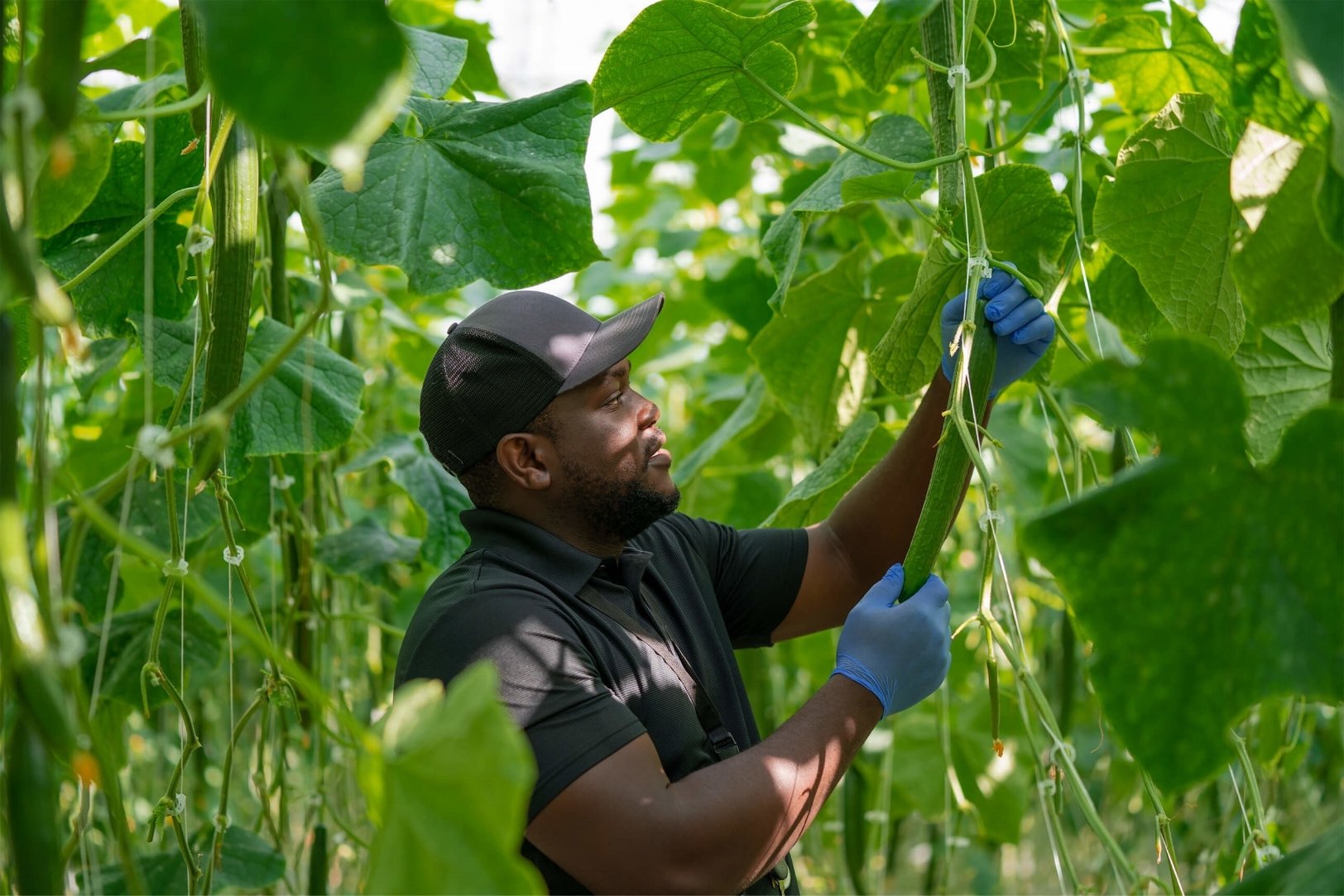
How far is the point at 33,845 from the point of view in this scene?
64 centimetres

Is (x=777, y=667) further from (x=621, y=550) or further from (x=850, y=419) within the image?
(x=621, y=550)

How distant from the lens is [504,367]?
4.67 feet

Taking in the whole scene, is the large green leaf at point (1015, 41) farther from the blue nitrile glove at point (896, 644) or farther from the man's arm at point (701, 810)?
the man's arm at point (701, 810)

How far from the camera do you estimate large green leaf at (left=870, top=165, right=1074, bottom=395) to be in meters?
1.32

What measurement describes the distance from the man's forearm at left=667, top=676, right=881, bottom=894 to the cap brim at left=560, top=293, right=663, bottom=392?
447mm

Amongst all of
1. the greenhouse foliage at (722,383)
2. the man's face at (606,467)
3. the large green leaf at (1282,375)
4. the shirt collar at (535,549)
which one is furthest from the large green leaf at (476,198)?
the large green leaf at (1282,375)

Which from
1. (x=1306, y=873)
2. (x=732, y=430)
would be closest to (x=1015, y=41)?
(x=732, y=430)

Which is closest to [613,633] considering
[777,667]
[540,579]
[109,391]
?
[540,579]

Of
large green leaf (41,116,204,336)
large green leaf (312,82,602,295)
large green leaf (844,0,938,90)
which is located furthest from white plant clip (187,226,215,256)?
large green leaf (844,0,938,90)

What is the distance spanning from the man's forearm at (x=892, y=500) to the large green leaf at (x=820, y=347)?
251 mm

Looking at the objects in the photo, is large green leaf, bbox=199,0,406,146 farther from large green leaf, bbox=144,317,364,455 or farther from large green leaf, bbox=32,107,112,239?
large green leaf, bbox=144,317,364,455

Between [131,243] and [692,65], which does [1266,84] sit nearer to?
[692,65]

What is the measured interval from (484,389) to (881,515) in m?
0.52

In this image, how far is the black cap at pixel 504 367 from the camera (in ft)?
4.66
